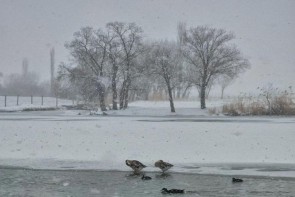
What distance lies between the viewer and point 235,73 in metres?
64.4

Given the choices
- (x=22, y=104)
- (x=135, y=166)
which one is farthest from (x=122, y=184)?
(x=22, y=104)

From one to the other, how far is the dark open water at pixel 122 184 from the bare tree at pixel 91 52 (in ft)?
155

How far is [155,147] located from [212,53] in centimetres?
4269

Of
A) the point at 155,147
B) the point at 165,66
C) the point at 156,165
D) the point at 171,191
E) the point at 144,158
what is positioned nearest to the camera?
the point at 171,191

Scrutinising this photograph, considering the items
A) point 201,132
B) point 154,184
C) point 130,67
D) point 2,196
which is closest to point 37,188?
point 2,196

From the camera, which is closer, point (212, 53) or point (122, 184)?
point (122, 184)

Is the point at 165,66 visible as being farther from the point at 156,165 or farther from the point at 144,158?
the point at 156,165

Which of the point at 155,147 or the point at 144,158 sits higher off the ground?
the point at 155,147

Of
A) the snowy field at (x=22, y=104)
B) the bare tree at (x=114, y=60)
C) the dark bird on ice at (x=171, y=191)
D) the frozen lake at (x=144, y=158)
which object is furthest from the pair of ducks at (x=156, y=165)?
the bare tree at (x=114, y=60)

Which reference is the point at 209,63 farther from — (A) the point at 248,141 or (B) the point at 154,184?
(B) the point at 154,184

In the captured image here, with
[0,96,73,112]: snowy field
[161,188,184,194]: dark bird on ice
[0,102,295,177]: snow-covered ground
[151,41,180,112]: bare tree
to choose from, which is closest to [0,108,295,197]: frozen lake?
[0,102,295,177]: snow-covered ground

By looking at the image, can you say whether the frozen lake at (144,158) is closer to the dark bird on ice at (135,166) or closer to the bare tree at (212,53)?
the dark bird on ice at (135,166)

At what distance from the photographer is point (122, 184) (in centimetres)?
1507

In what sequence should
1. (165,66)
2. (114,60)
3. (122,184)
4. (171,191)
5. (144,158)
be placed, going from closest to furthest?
1. (171,191)
2. (122,184)
3. (144,158)
4. (165,66)
5. (114,60)
